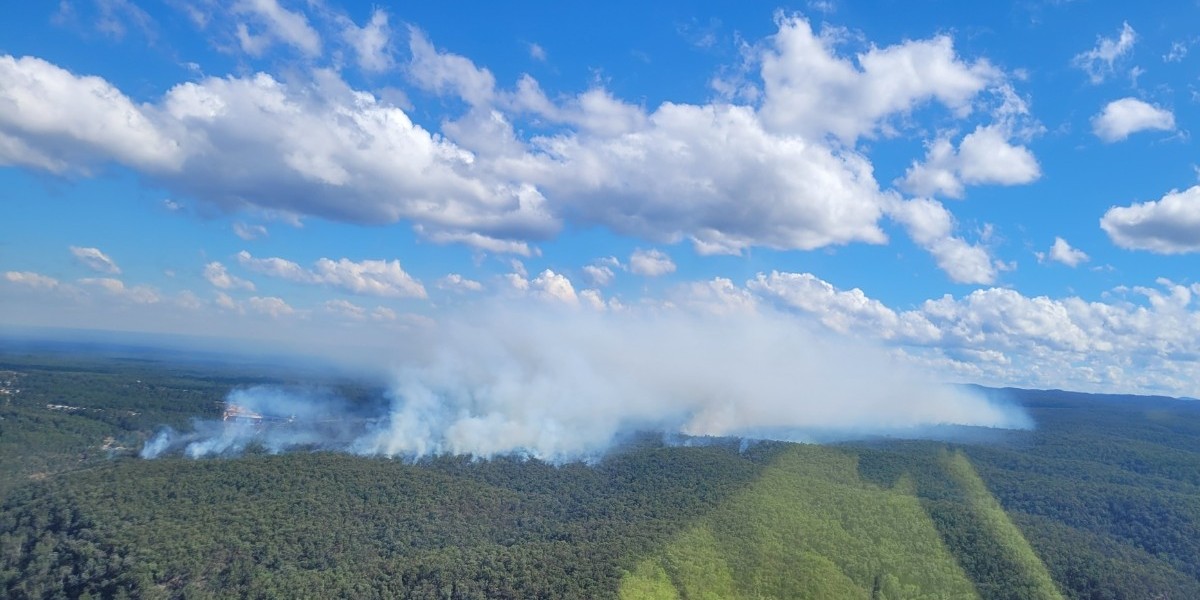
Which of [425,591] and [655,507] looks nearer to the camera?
[425,591]

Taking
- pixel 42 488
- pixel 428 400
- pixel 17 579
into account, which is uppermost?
pixel 428 400

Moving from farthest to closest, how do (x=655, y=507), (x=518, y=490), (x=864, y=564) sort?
1. (x=518, y=490)
2. (x=655, y=507)
3. (x=864, y=564)

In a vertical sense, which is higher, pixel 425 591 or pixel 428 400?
pixel 428 400

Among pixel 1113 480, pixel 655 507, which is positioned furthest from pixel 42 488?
pixel 1113 480

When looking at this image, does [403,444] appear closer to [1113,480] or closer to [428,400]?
[428,400]

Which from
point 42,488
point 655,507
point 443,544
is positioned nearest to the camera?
point 443,544

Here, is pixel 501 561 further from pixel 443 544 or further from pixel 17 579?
pixel 17 579
